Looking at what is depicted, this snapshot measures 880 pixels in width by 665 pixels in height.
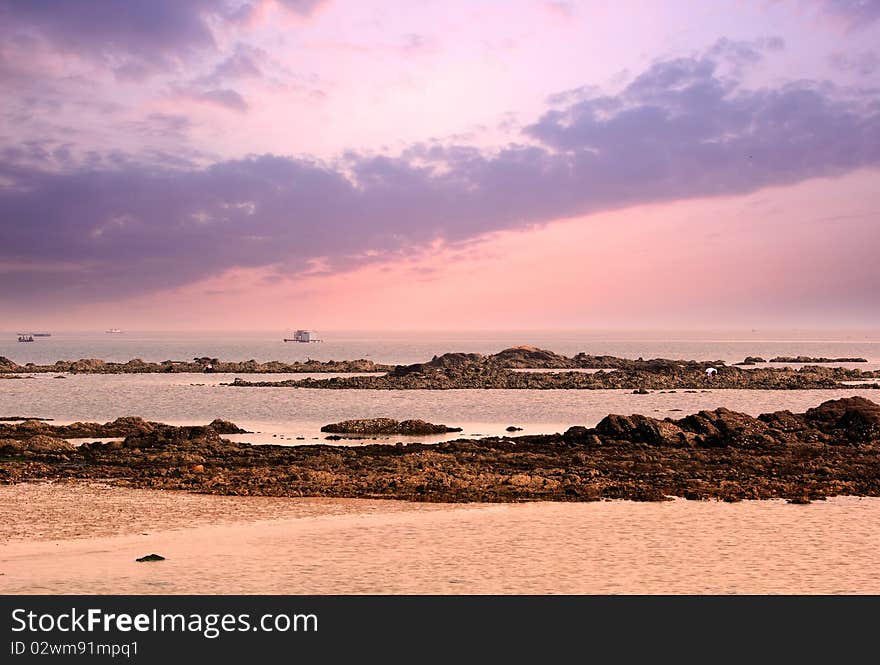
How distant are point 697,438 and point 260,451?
2339cm

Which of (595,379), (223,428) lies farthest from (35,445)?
(595,379)

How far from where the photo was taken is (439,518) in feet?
93.8

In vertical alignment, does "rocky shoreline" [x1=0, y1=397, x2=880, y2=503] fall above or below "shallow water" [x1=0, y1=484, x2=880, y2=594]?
above

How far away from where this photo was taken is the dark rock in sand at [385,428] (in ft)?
181

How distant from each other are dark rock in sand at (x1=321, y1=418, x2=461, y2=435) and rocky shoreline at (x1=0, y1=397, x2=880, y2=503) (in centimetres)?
669

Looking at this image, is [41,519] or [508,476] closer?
[41,519]

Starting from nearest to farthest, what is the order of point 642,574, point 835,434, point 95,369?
point 642,574, point 835,434, point 95,369

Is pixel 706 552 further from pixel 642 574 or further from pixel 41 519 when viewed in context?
pixel 41 519

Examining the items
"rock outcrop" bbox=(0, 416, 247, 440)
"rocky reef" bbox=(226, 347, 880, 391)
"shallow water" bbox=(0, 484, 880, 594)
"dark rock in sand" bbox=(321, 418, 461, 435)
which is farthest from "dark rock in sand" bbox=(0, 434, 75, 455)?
"rocky reef" bbox=(226, 347, 880, 391)

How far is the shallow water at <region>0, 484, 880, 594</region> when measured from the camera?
20.3 metres

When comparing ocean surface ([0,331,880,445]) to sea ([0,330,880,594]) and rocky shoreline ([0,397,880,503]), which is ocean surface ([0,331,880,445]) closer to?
rocky shoreline ([0,397,880,503])

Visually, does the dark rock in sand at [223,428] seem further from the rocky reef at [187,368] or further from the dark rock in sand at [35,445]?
the rocky reef at [187,368]

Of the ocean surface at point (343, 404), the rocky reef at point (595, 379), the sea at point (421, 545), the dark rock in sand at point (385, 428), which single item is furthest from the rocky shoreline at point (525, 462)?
the rocky reef at point (595, 379)
